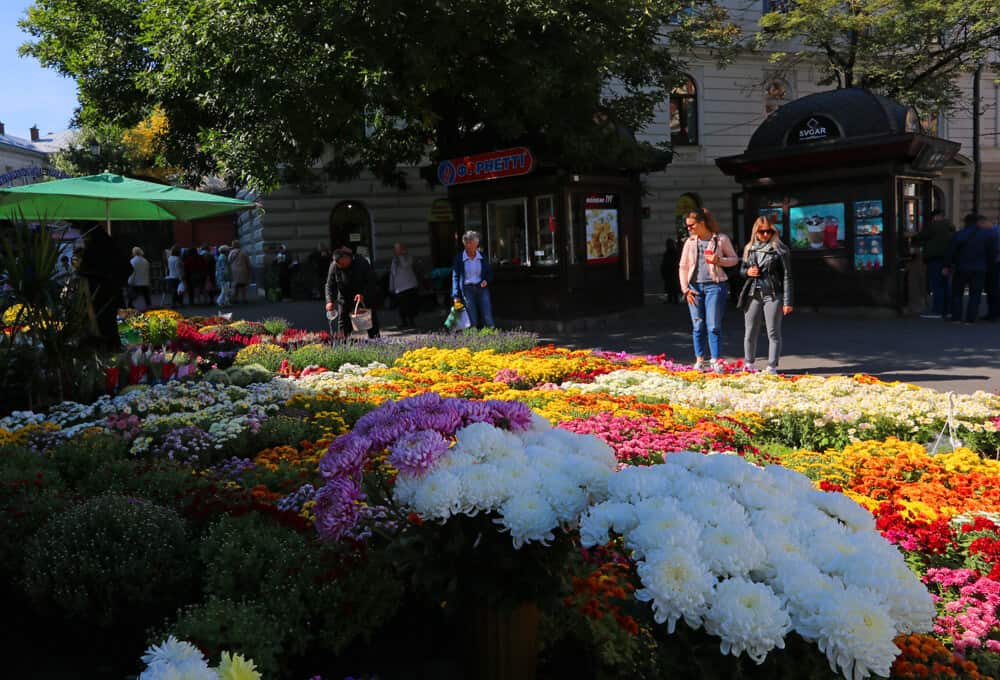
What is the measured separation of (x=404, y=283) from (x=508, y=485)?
15.6 metres

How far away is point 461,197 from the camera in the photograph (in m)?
18.6

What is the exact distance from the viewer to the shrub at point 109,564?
3561 mm

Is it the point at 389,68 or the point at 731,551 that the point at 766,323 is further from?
the point at 731,551

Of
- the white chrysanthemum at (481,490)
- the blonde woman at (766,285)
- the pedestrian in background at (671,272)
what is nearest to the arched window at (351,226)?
the pedestrian in background at (671,272)

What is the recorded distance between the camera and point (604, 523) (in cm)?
257

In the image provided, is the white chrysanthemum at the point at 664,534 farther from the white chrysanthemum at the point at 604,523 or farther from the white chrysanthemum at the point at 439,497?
the white chrysanthemum at the point at 439,497

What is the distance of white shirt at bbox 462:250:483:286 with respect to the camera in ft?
46.6

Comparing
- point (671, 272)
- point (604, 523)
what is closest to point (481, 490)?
point (604, 523)

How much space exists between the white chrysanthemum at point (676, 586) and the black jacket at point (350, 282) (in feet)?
39.3

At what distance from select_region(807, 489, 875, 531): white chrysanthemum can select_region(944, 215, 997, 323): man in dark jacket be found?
1421cm

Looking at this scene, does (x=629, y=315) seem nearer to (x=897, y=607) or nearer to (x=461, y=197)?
(x=461, y=197)

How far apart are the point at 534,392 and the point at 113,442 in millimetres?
3928

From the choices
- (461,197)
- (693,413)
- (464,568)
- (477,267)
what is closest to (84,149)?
(461,197)

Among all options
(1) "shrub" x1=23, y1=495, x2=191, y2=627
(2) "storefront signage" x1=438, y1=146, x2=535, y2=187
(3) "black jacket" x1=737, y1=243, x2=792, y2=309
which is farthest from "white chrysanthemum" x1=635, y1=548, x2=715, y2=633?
(2) "storefront signage" x1=438, y1=146, x2=535, y2=187
